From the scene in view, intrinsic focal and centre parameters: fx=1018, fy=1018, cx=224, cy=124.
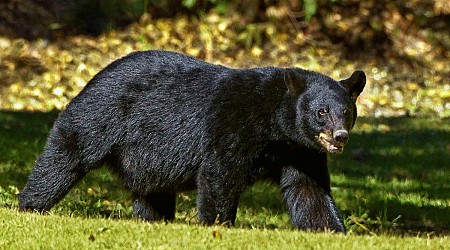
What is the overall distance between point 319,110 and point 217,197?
1005 mm

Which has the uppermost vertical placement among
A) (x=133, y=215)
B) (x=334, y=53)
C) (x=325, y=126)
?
(x=334, y=53)

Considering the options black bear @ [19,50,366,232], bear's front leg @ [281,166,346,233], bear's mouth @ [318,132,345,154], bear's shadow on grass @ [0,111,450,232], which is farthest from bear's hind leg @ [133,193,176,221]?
bear's mouth @ [318,132,345,154]

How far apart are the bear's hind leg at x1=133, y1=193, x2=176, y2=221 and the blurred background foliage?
8080mm

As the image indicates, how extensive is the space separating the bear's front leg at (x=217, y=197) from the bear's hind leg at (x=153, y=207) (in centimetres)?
115

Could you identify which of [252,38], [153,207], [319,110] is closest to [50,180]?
[153,207]

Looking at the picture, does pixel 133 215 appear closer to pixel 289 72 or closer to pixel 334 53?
pixel 289 72

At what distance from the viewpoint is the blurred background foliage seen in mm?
17250

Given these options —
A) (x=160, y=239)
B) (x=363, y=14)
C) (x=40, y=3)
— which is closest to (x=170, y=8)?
(x=40, y=3)

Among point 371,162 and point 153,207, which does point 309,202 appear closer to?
point 153,207

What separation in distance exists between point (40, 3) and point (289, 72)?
12.0 metres

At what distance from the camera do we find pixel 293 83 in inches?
304

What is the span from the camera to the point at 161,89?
8297 millimetres

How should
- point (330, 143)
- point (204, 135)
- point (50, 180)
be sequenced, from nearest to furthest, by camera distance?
A: 1. point (330, 143)
2. point (204, 135)
3. point (50, 180)

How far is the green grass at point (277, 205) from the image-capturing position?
6.59 meters
